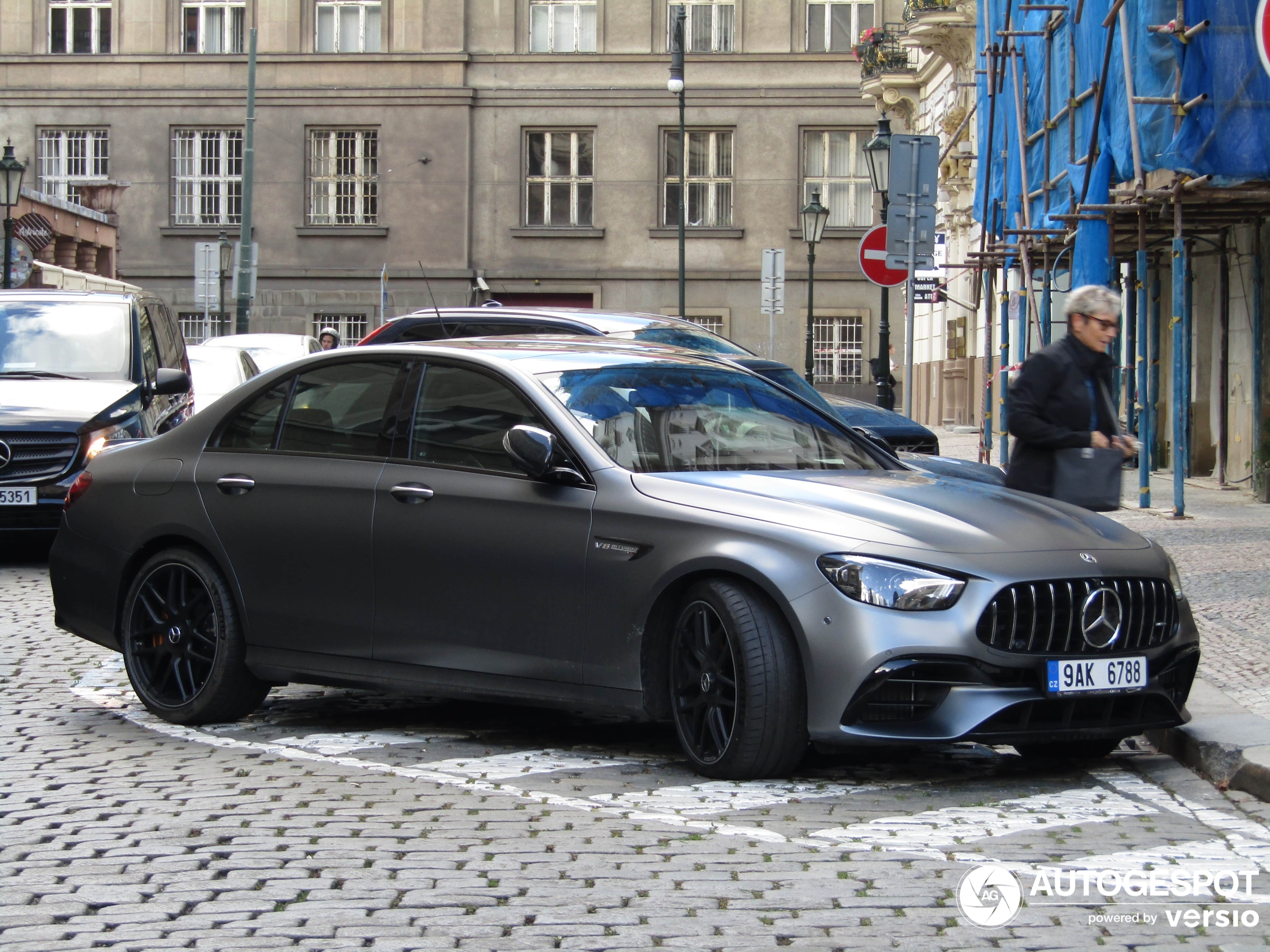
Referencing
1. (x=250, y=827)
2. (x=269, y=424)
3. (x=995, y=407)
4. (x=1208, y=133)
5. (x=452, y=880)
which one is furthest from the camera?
(x=995, y=407)

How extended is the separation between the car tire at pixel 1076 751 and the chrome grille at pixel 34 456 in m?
8.35

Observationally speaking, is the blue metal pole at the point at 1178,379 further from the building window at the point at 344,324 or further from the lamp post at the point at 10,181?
the building window at the point at 344,324

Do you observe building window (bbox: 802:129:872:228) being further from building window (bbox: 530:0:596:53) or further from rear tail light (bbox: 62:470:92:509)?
rear tail light (bbox: 62:470:92:509)

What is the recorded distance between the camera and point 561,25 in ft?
157

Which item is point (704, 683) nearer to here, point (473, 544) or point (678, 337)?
point (473, 544)

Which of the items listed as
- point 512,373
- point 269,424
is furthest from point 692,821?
point 269,424

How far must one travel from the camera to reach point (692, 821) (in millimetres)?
5594

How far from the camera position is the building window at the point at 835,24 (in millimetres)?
47656

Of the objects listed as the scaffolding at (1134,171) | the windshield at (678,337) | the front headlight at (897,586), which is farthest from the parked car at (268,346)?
the front headlight at (897,586)

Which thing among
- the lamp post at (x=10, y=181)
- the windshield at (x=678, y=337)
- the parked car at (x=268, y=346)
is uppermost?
the lamp post at (x=10, y=181)

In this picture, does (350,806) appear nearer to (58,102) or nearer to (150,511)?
(150,511)

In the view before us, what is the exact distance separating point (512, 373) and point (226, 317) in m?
44.6

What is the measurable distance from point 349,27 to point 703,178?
9.84 meters

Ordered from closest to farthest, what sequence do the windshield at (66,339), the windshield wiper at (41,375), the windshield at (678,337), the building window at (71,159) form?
the windshield at (678,337) < the windshield wiper at (41,375) < the windshield at (66,339) < the building window at (71,159)
